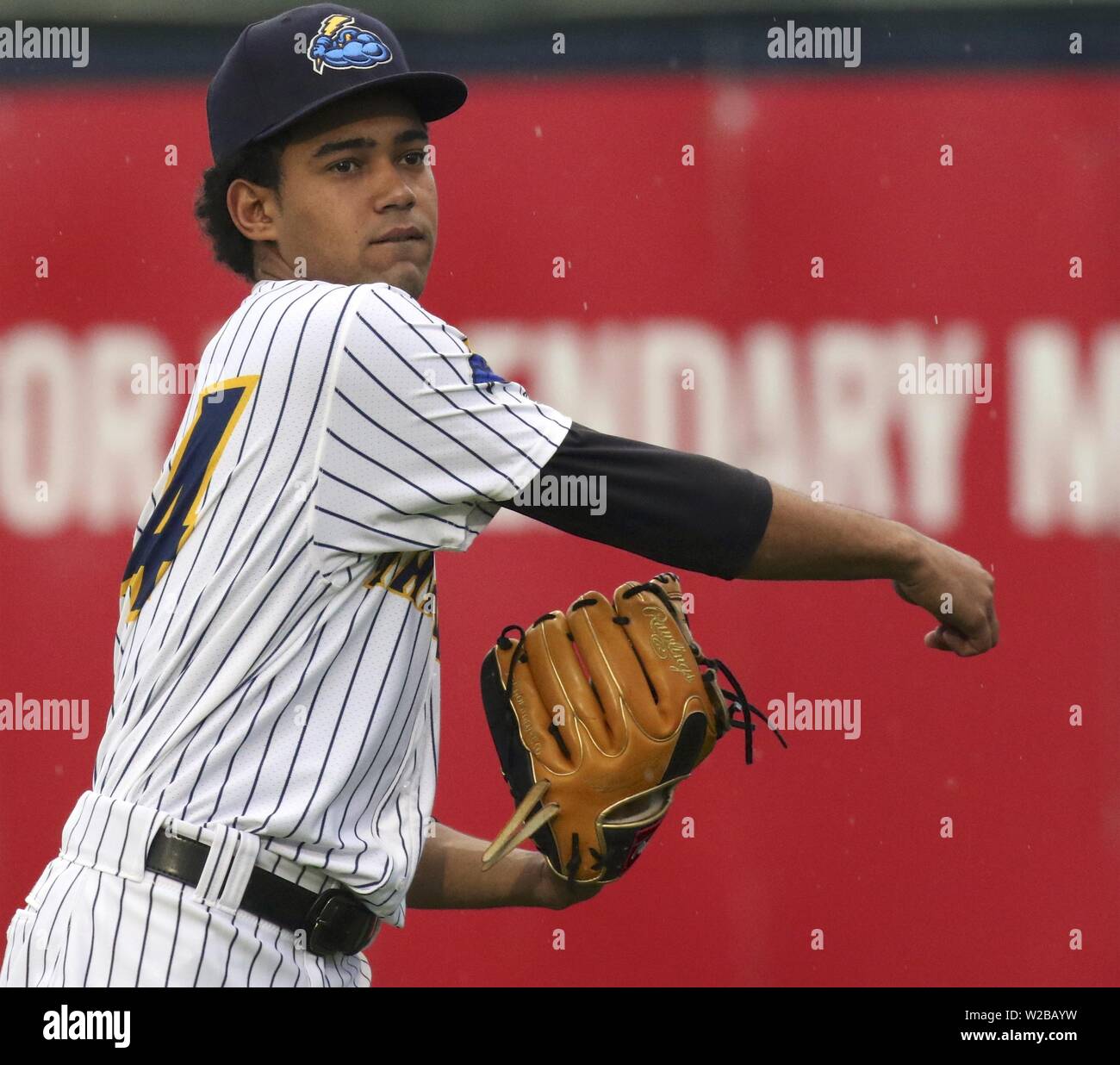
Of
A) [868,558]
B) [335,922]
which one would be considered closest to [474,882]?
[335,922]

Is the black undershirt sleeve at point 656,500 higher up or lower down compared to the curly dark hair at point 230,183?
lower down

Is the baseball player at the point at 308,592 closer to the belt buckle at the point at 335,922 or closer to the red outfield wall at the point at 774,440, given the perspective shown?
the belt buckle at the point at 335,922

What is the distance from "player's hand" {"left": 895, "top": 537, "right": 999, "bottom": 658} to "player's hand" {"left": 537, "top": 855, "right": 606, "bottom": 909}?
609mm

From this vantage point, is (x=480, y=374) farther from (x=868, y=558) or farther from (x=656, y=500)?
(x=868, y=558)

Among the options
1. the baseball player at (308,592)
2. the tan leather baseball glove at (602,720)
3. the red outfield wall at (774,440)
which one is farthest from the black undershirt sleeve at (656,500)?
the red outfield wall at (774,440)

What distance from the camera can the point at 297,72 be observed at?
1698 millimetres

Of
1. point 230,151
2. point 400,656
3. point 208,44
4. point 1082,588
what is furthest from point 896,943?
point 208,44

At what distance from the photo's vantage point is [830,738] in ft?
11.0

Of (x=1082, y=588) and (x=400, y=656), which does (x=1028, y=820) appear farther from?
(x=400, y=656)

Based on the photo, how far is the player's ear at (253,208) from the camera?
1.78m

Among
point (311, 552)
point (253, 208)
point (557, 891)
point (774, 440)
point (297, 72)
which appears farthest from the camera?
point (774, 440)

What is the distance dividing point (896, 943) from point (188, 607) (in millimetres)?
2374

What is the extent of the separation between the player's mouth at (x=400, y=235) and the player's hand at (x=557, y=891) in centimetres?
85

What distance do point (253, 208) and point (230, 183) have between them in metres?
0.05
